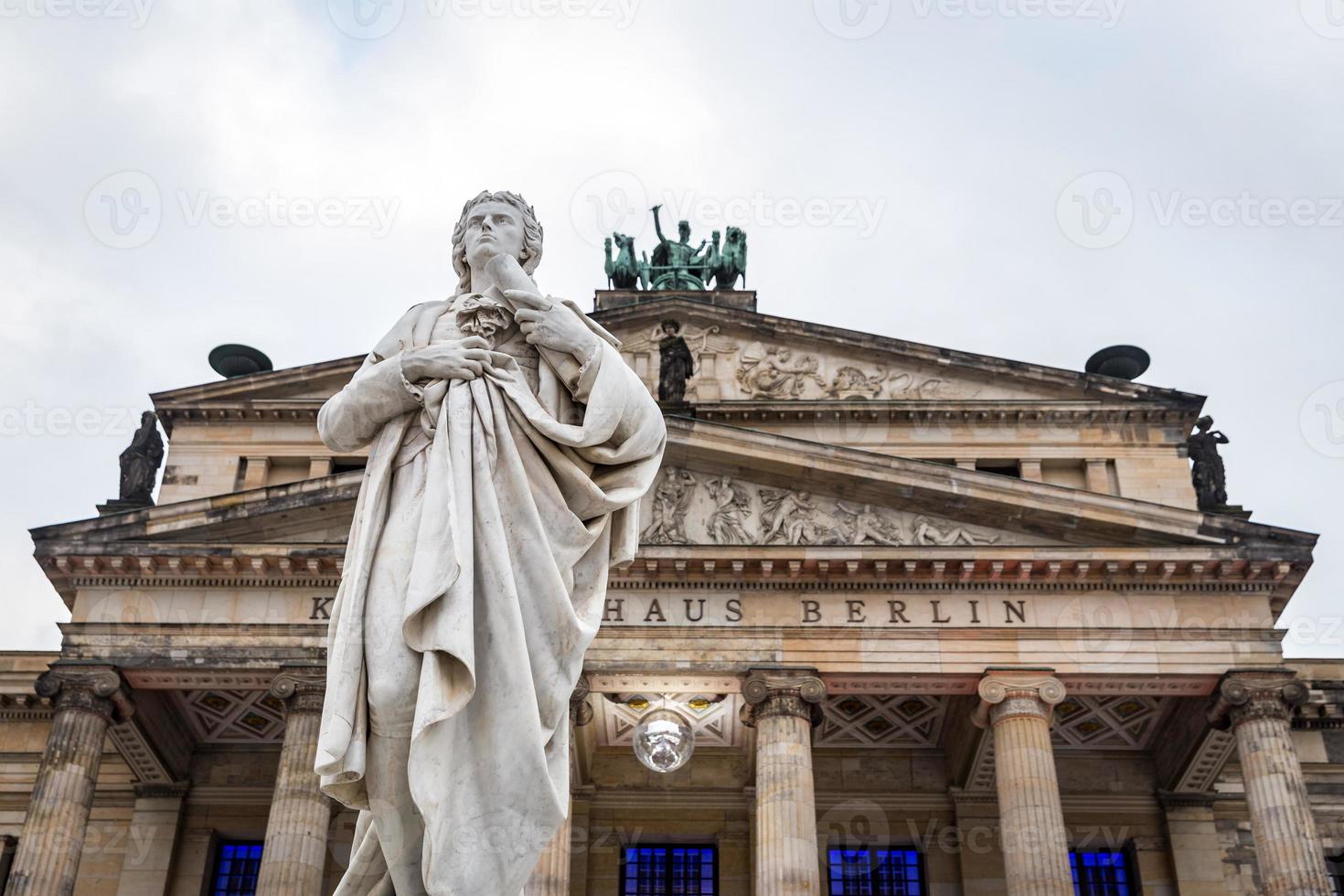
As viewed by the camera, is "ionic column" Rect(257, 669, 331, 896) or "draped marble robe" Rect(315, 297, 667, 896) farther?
"ionic column" Rect(257, 669, 331, 896)

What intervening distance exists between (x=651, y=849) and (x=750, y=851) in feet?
6.79

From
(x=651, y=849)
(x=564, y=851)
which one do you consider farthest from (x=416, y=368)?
(x=651, y=849)

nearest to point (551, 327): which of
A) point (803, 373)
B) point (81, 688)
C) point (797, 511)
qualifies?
point (797, 511)

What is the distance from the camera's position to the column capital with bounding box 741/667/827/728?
28047 millimetres

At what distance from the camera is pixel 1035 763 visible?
2734cm

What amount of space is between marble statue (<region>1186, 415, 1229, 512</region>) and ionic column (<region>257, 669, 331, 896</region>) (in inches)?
694

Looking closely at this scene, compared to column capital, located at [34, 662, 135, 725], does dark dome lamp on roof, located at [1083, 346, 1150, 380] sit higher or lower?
higher

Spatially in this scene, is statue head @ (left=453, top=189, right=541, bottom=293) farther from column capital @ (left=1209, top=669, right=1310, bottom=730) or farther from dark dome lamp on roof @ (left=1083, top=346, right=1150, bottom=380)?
dark dome lamp on roof @ (left=1083, top=346, right=1150, bottom=380)

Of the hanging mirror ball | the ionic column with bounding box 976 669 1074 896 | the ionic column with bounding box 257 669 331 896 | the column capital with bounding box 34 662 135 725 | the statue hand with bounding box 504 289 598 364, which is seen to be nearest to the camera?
the statue hand with bounding box 504 289 598 364

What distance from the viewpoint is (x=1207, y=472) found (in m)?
32.8

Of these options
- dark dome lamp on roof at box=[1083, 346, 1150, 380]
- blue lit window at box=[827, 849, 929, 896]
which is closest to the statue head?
blue lit window at box=[827, 849, 929, 896]

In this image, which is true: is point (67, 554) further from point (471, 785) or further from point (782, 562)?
point (471, 785)

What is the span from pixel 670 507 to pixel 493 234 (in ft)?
82.6

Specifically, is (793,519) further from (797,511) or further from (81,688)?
(81,688)
